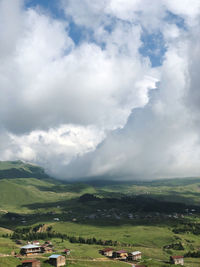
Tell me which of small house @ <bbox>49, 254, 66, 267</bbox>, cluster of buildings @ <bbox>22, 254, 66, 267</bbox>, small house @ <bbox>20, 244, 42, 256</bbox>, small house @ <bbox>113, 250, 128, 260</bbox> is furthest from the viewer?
small house @ <bbox>113, 250, 128, 260</bbox>

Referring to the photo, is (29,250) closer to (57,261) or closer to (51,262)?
(51,262)

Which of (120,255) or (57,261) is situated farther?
(120,255)

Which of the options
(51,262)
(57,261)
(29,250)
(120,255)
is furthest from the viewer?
(120,255)

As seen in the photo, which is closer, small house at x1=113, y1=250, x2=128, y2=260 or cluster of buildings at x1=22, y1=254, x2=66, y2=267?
cluster of buildings at x1=22, y1=254, x2=66, y2=267

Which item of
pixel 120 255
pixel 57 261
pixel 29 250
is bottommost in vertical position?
pixel 120 255

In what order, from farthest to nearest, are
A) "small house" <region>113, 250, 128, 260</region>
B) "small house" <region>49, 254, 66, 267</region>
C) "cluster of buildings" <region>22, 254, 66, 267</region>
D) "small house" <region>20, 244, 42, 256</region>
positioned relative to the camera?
"small house" <region>113, 250, 128, 260</region>, "small house" <region>20, 244, 42, 256</region>, "small house" <region>49, 254, 66, 267</region>, "cluster of buildings" <region>22, 254, 66, 267</region>

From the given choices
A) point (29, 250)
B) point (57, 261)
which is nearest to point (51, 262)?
point (57, 261)

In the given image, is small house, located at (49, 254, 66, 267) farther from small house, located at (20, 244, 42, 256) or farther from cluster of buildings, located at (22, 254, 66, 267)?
small house, located at (20, 244, 42, 256)

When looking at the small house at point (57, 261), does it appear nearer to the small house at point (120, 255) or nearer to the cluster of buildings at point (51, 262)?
the cluster of buildings at point (51, 262)

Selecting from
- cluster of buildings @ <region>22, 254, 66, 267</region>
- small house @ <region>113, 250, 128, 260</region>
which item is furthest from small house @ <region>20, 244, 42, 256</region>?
small house @ <region>113, 250, 128, 260</region>

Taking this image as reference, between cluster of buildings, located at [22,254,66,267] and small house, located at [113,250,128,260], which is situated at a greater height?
cluster of buildings, located at [22,254,66,267]

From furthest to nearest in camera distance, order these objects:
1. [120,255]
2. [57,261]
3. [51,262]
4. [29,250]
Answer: [120,255], [29,250], [51,262], [57,261]

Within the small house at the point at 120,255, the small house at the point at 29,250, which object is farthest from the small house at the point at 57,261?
the small house at the point at 120,255

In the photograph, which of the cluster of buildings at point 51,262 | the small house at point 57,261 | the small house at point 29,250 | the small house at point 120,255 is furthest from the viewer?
the small house at point 120,255
